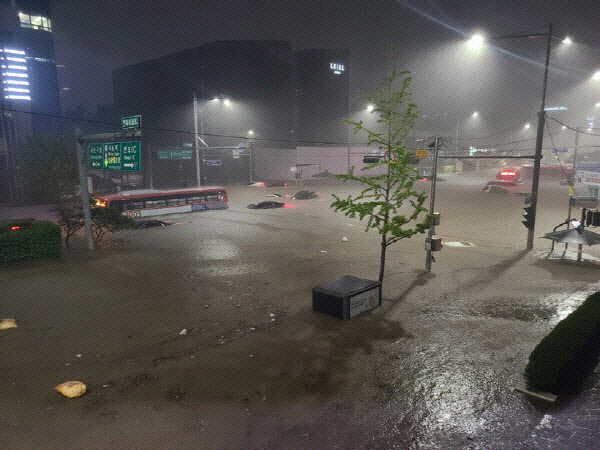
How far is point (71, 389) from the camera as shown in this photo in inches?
324

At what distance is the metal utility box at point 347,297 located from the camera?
39.1 ft

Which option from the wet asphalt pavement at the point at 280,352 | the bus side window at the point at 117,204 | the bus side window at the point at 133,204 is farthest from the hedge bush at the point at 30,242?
the bus side window at the point at 133,204

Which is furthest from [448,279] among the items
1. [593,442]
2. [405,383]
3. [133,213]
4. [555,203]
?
[555,203]

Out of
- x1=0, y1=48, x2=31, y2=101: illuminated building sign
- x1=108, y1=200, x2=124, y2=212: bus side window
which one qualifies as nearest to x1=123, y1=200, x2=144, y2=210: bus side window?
x1=108, y1=200, x2=124, y2=212: bus side window

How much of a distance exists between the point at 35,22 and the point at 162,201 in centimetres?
5727

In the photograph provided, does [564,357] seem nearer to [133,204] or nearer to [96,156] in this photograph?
[96,156]

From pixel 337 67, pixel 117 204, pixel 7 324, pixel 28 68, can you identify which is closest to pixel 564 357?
pixel 7 324

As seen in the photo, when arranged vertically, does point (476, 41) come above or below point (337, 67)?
below

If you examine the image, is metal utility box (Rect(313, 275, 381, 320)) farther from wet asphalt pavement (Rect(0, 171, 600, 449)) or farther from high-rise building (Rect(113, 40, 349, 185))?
high-rise building (Rect(113, 40, 349, 185))

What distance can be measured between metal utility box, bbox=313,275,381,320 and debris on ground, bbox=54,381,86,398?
6.75m

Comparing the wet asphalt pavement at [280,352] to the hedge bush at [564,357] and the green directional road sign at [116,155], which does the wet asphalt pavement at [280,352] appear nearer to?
the hedge bush at [564,357]

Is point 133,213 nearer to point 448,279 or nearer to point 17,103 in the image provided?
point 448,279

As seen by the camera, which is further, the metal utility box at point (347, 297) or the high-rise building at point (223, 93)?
the high-rise building at point (223, 93)

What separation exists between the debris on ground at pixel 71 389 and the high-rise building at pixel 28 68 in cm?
5140
